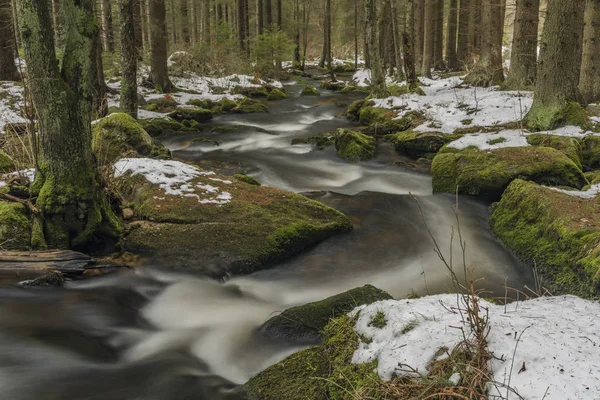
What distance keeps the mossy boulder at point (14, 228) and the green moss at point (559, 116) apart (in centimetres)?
910

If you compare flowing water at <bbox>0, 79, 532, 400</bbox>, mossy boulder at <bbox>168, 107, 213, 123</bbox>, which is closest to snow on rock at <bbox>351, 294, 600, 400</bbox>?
flowing water at <bbox>0, 79, 532, 400</bbox>

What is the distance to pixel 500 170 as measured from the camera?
7.11 meters

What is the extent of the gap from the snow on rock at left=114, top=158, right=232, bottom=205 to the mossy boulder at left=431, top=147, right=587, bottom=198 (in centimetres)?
388

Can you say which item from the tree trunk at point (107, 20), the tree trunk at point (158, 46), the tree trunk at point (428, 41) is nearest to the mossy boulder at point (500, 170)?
the tree trunk at point (158, 46)

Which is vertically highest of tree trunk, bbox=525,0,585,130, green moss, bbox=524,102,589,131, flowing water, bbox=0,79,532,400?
tree trunk, bbox=525,0,585,130

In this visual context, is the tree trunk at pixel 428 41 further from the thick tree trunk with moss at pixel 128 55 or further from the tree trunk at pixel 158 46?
the thick tree trunk with moss at pixel 128 55

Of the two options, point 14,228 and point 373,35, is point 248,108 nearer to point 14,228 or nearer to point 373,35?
point 373,35

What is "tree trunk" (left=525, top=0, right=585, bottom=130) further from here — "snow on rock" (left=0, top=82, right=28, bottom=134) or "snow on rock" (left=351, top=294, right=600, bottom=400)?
"snow on rock" (left=0, top=82, right=28, bottom=134)

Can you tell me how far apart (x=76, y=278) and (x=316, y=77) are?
89.4 ft

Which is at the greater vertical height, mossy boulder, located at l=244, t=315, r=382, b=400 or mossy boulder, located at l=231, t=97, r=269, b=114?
mossy boulder, located at l=231, t=97, r=269, b=114

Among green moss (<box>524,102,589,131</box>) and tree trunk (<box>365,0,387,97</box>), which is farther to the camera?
tree trunk (<box>365,0,387,97</box>)

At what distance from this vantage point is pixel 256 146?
12555mm

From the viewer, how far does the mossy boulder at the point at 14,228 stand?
186 inches

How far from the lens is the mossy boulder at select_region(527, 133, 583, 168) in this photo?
7462 millimetres
